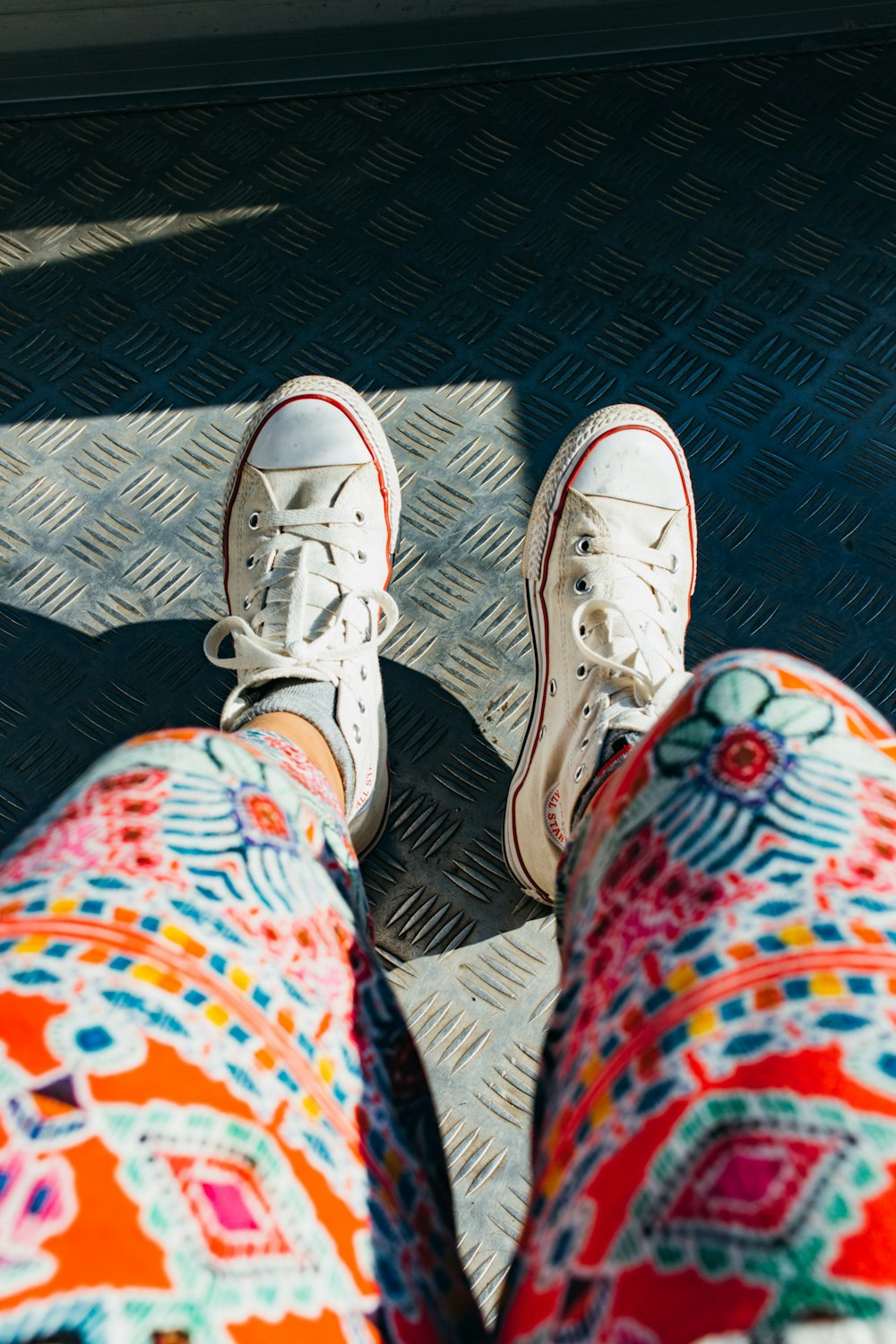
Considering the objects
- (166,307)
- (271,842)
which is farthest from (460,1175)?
(166,307)

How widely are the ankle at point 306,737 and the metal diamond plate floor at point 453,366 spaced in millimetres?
271

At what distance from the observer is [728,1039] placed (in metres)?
0.48

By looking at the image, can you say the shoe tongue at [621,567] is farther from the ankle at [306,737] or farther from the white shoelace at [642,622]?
the ankle at [306,737]

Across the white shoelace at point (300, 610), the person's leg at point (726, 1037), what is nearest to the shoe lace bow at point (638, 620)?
the white shoelace at point (300, 610)

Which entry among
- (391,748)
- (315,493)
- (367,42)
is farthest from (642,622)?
(367,42)

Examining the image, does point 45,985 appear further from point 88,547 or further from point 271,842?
point 88,547

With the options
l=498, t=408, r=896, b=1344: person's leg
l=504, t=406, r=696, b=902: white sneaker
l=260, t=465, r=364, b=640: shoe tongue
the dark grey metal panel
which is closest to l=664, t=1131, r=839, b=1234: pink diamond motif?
l=498, t=408, r=896, b=1344: person's leg

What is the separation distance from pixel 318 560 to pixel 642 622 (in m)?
0.45

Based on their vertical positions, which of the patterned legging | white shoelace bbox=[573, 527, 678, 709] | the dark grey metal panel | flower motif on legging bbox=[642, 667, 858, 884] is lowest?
the patterned legging

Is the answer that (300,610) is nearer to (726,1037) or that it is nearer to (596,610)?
(596,610)

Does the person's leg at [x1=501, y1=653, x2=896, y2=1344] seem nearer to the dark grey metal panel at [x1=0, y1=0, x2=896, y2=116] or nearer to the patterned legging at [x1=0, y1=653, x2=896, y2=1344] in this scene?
the patterned legging at [x1=0, y1=653, x2=896, y2=1344]

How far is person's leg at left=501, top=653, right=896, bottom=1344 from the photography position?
1.37 ft

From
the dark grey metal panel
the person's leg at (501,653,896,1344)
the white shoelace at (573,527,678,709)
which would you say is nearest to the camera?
the person's leg at (501,653,896,1344)

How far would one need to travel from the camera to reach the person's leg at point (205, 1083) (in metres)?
0.44
